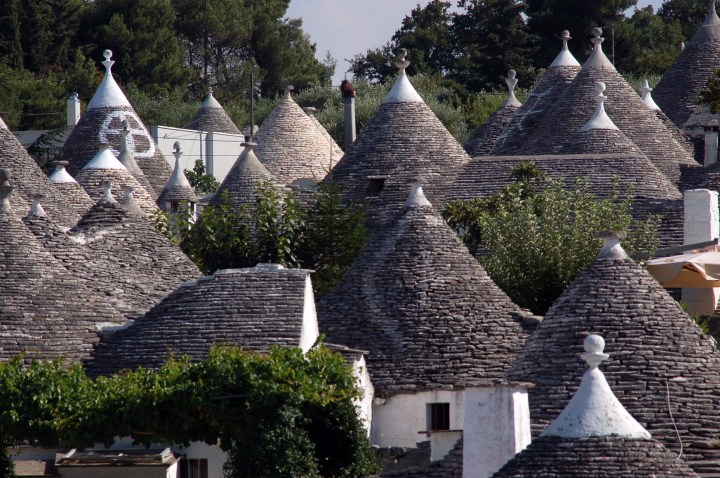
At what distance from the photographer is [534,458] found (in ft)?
48.7

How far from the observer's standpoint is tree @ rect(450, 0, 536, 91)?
69312mm

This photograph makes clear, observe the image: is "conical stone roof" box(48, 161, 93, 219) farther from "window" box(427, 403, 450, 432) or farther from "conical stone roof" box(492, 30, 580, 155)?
"window" box(427, 403, 450, 432)

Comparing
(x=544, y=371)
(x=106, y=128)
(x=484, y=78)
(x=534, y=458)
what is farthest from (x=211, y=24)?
(x=534, y=458)

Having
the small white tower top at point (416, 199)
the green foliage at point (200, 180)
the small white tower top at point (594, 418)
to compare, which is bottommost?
the small white tower top at point (594, 418)

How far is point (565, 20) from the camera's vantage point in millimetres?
67562

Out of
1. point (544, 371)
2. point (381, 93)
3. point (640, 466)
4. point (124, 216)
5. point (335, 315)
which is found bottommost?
point (640, 466)

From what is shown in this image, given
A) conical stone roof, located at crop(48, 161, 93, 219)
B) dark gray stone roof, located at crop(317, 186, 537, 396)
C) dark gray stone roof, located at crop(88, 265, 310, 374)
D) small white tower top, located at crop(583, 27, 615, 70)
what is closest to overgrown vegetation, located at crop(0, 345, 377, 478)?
dark gray stone roof, located at crop(88, 265, 310, 374)

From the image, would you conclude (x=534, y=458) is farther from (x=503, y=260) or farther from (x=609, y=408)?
(x=503, y=260)

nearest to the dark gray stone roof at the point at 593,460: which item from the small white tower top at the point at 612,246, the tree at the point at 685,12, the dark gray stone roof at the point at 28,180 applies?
the small white tower top at the point at 612,246

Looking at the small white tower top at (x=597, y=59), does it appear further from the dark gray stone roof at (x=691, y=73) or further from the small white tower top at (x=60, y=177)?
the small white tower top at (x=60, y=177)

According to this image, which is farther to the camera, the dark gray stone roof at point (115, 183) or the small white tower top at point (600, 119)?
the dark gray stone roof at point (115, 183)

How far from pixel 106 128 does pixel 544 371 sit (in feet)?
88.6

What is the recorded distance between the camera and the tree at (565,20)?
6750 cm

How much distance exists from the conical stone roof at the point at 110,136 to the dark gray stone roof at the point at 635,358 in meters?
24.8
